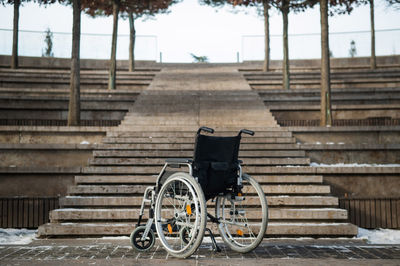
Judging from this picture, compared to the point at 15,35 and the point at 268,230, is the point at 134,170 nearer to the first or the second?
the point at 268,230

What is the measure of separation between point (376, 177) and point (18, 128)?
25.8 ft

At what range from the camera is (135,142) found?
10484 mm

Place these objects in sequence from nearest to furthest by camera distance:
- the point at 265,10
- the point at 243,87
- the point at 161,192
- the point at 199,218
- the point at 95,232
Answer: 1. the point at 199,218
2. the point at 161,192
3. the point at 95,232
4. the point at 243,87
5. the point at 265,10

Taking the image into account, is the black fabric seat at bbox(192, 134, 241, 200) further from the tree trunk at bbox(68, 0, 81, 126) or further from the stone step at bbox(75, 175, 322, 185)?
the tree trunk at bbox(68, 0, 81, 126)

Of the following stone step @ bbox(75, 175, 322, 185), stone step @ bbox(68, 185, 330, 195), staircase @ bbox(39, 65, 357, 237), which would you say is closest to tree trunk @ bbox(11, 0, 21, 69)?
staircase @ bbox(39, 65, 357, 237)

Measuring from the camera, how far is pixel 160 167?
9.12m

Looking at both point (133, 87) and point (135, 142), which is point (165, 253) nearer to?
point (135, 142)

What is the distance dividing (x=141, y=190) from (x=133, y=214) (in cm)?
91

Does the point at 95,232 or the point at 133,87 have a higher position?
the point at 133,87

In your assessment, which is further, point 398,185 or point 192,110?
point 192,110

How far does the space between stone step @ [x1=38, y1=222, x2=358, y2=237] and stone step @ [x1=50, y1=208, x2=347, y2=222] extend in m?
0.37

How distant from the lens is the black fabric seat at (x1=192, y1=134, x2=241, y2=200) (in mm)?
5151

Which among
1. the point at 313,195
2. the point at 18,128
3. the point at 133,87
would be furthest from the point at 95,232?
the point at 133,87

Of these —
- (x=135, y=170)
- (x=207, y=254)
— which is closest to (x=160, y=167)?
(x=135, y=170)
